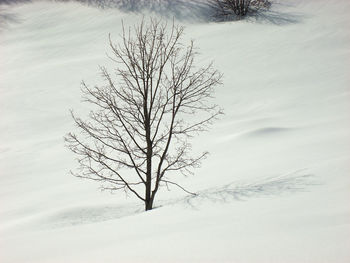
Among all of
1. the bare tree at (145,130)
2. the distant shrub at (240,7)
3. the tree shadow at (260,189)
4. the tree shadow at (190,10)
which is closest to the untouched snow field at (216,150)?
the tree shadow at (260,189)

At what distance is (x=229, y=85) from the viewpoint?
718 inches

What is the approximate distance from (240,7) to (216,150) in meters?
15.3

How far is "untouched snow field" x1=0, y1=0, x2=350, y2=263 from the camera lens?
454 centimetres

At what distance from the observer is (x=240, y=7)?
24594 mm

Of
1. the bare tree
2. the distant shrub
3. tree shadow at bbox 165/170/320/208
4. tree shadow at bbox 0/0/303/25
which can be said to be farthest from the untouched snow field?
the distant shrub

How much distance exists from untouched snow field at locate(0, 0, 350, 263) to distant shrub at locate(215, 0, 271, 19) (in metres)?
1.37

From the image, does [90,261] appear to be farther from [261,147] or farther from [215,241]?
[261,147]

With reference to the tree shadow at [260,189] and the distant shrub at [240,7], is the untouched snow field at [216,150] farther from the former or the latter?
the distant shrub at [240,7]

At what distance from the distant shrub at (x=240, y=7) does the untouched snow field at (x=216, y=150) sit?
1373 millimetres

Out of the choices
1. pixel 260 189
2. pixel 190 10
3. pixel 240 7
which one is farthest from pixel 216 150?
pixel 190 10

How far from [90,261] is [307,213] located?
105 inches

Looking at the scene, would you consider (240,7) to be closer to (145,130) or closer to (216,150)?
(216,150)

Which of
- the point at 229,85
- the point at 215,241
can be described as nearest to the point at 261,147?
the point at 215,241

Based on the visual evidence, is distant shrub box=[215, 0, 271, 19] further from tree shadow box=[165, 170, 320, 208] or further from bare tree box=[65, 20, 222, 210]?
tree shadow box=[165, 170, 320, 208]
